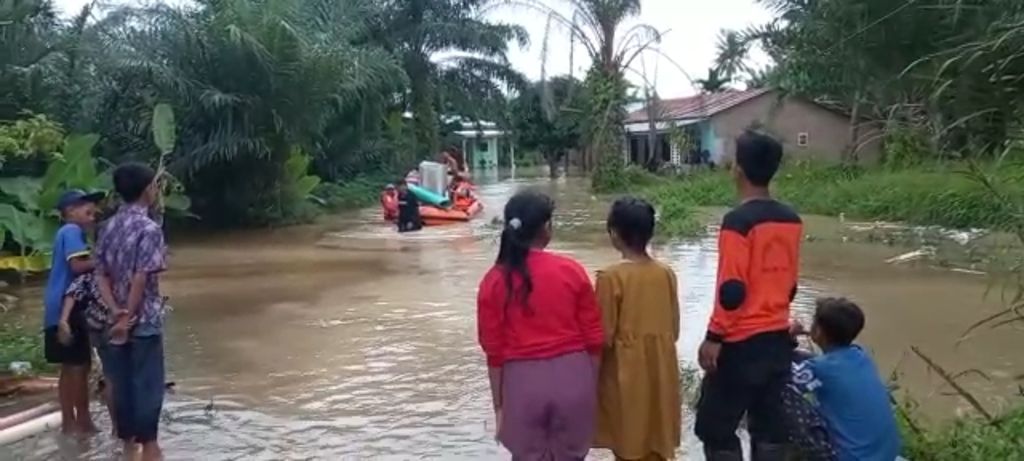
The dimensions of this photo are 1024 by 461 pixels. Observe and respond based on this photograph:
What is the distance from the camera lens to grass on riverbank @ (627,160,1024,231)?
48.9ft

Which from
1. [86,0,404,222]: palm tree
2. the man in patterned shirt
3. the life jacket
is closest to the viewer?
the man in patterned shirt

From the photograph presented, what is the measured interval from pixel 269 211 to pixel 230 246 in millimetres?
4009

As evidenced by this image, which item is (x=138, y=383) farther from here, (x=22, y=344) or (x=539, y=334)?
(x=22, y=344)

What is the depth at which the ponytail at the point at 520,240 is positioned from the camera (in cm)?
413

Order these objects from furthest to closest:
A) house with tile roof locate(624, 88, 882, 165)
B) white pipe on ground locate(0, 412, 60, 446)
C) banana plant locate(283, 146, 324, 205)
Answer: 1. house with tile roof locate(624, 88, 882, 165)
2. banana plant locate(283, 146, 324, 205)
3. white pipe on ground locate(0, 412, 60, 446)

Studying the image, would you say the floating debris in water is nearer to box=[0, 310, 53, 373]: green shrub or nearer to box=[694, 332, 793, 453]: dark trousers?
box=[0, 310, 53, 373]: green shrub

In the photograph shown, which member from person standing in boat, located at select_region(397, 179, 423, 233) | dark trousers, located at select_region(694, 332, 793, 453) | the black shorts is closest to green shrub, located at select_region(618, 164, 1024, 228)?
person standing in boat, located at select_region(397, 179, 423, 233)

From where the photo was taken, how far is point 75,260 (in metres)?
5.73

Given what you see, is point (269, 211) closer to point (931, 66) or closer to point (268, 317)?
point (268, 317)

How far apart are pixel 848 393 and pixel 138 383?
3160 millimetres

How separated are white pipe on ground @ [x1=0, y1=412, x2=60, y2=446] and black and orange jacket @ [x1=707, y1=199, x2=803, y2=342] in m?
4.01

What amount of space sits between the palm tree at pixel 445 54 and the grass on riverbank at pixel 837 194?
6.79 meters

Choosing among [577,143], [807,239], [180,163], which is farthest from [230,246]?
[577,143]

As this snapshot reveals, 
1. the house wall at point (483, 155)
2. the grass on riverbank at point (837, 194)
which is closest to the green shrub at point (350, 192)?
the grass on riverbank at point (837, 194)
